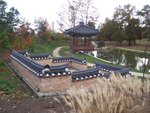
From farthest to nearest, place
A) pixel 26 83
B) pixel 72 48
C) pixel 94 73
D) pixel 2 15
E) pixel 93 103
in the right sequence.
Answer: pixel 72 48 → pixel 2 15 → pixel 26 83 → pixel 94 73 → pixel 93 103

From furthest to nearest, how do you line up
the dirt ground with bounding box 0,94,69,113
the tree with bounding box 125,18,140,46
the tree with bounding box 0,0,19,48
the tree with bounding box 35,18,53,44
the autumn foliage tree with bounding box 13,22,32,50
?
the tree with bounding box 125,18,140,46 < the tree with bounding box 35,18,53,44 < the autumn foliage tree with bounding box 13,22,32,50 < the tree with bounding box 0,0,19,48 < the dirt ground with bounding box 0,94,69,113

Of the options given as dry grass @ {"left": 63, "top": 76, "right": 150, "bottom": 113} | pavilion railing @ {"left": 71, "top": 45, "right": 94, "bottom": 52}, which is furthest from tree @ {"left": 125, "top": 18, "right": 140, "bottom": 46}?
dry grass @ {"left": 63, "top": 76, "right": 150, "bottom": 113}

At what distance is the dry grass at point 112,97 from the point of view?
384 centimetres

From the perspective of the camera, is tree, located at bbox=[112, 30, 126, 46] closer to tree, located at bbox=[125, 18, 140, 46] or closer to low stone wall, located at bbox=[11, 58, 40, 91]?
tree, located at bbox=[125, 18, 140, 46]

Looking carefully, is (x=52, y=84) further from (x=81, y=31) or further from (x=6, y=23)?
(x=81, y=31)

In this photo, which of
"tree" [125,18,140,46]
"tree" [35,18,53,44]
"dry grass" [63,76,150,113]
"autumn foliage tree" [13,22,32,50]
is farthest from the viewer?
"tree" [125,18,140,46]

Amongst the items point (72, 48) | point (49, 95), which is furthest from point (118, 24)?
point (49, 95)

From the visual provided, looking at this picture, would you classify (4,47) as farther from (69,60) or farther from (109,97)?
(109,97)

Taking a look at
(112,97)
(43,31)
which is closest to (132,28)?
(43,31)

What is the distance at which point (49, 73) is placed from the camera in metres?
8.55

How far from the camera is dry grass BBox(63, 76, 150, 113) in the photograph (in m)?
3.84

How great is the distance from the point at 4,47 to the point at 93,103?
14.4 metres

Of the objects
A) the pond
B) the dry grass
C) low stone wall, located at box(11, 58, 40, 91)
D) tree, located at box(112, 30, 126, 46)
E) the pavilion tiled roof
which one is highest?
the pavilion tiled roof

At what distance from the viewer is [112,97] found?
417cm
